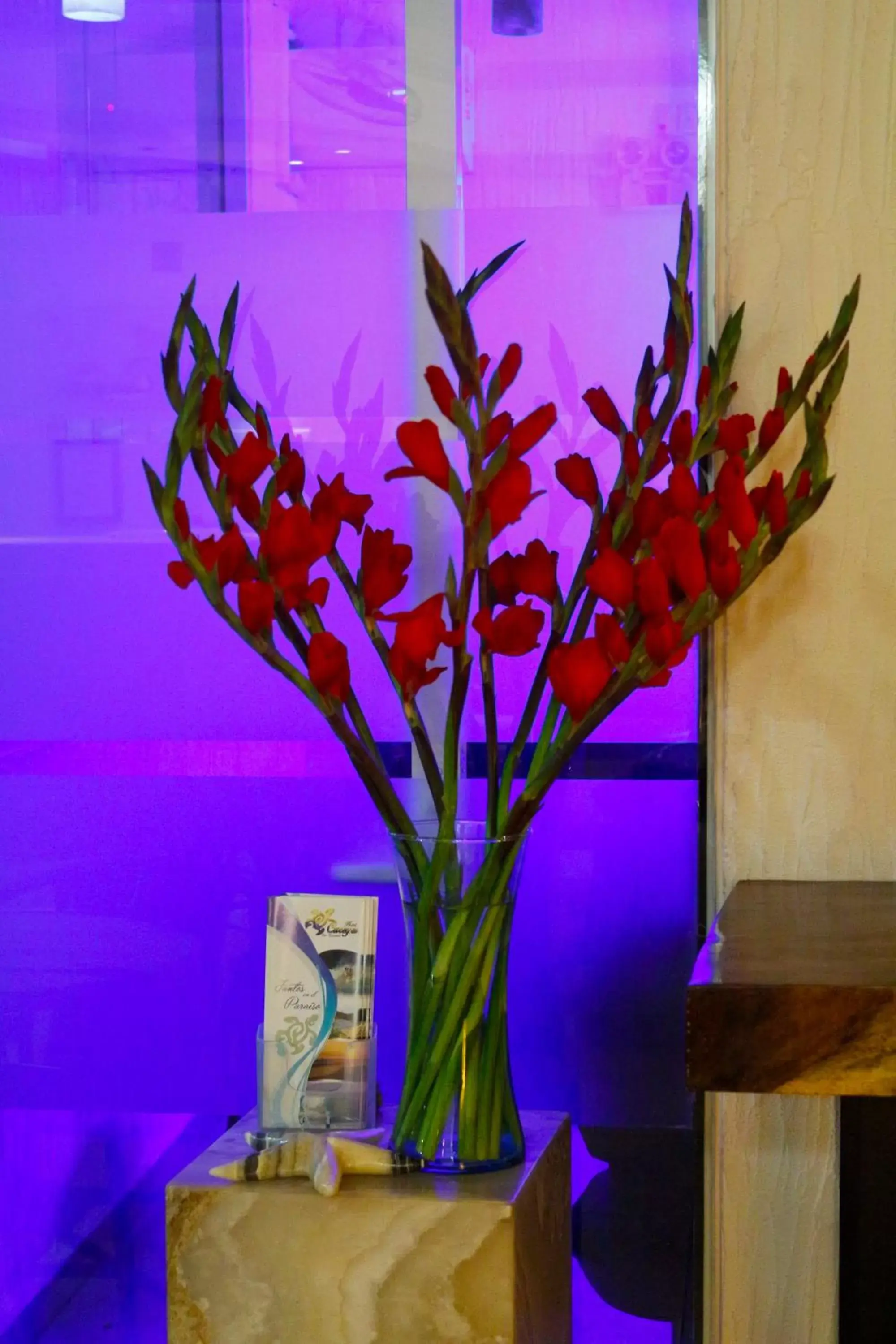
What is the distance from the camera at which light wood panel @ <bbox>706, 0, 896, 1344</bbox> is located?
1408 millimetres

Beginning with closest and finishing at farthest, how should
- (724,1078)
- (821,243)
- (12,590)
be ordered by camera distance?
1. (724,1078)
2. (821,243)
3. (12,590)

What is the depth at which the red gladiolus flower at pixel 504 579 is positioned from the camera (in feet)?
4.21

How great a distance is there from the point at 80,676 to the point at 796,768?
74cm

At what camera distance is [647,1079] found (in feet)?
5.16

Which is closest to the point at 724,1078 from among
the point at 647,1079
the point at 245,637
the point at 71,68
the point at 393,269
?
the point at 245,637

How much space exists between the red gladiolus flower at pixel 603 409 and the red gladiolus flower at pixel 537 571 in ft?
A: 0.44

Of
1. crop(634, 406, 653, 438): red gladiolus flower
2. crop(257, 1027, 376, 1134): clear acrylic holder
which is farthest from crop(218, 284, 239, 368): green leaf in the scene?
crop(257, 1027, 376, 1134): clear acrylic holder

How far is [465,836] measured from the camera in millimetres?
1268

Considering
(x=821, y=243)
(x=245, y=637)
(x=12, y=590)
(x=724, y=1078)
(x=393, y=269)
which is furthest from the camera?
(x=12, y=590)

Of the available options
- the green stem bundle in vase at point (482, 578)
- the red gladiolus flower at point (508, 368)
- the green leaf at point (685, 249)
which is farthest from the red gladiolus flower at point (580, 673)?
the green leaf at point (685, 249)

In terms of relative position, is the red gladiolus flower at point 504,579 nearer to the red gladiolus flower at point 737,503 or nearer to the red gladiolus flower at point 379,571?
the red gladiolus flower at point 379,571

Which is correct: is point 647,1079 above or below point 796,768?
below

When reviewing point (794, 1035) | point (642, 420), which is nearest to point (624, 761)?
point (642, 420)

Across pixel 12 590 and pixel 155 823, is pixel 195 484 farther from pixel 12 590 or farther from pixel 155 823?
pixel 155 823
